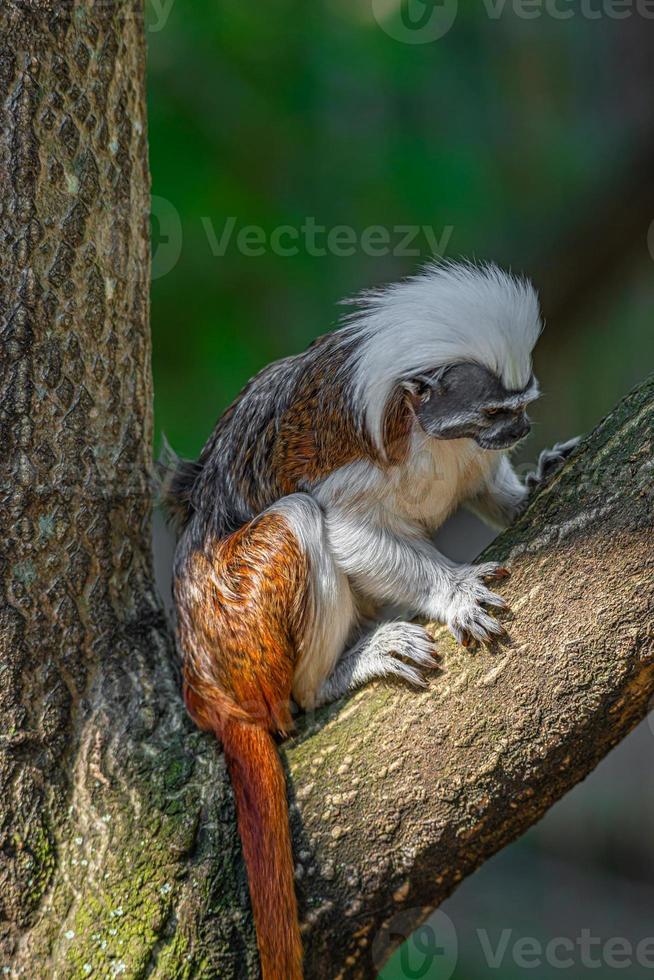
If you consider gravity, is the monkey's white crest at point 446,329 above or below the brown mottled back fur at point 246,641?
above

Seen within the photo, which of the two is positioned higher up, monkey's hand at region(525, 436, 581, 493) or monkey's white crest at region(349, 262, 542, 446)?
monkey's white crest at region(349, 262, 542, 446)

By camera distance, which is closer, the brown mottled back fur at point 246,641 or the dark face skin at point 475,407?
the brown mottled back fur at point 246,641

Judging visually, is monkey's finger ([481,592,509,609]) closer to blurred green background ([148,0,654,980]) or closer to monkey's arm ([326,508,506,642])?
monkey's arm ([326,508,506,642])

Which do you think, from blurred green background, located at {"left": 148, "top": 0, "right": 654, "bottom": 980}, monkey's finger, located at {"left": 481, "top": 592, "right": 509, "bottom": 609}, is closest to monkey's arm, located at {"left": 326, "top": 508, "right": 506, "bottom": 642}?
monkey's finger, located at {"left": 481, "top": 592, "right": 509, "bottom": 609}

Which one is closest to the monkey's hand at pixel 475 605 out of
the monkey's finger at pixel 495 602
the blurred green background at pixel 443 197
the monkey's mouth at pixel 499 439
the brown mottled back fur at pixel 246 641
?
the monkey's finger at pixel 495 602

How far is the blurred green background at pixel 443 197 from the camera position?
5.73m

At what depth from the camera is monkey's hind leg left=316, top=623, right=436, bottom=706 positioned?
2.39m

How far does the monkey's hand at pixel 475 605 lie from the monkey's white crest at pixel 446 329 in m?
0.57

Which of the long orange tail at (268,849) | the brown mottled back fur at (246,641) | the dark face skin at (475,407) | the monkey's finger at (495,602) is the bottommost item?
the long orange tail at (268,849)

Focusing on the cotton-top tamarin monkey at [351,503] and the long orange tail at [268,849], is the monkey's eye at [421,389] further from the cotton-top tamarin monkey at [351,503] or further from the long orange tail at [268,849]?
the long orange tail at [268,849]

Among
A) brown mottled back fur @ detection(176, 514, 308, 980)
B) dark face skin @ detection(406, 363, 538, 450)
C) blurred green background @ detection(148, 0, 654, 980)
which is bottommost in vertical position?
brown mottled back fur @ detection(176, 514, 308, 980)

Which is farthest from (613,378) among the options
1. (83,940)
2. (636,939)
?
(83,940)

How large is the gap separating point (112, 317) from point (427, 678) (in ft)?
4.67

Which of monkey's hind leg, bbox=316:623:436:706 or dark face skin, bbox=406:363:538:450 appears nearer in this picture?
monkey's hind leg, bbox=316:623:436:706
